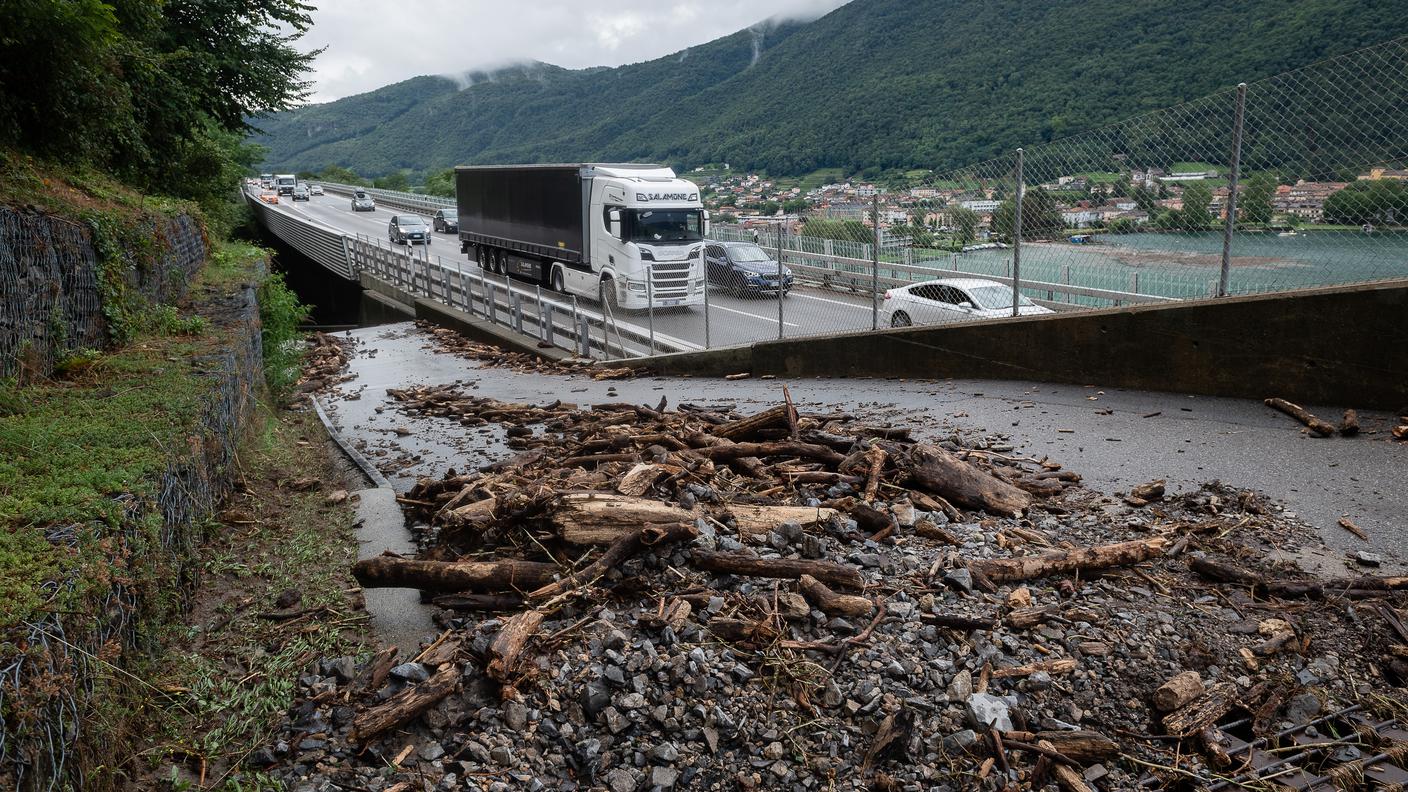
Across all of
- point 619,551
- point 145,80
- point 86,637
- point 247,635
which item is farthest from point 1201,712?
point 145,80

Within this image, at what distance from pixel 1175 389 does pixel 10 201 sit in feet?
33.8

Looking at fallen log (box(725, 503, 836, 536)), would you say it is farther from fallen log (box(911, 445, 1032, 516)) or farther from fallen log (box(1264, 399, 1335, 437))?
fallen log (box(1264, 399, 1335, 437))

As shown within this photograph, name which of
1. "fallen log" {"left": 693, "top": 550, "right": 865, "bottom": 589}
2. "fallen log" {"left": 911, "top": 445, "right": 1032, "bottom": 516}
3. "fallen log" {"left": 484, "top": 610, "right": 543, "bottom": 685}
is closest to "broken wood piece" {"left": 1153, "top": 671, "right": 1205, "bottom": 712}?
"fallen log" {"left": 693, "top": 550, "right": 865, "bottom": 589}

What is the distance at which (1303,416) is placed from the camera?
26.0 feet

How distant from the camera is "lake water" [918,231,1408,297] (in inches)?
308

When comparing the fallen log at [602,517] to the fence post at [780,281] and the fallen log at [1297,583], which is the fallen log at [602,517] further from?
the fence post at [780,281]

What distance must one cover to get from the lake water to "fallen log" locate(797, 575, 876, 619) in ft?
19.3

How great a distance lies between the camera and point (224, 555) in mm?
6172

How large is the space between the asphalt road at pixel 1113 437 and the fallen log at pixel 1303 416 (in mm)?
103

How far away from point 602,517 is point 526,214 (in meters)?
26.2

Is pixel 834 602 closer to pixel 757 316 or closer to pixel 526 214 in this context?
pixel 757 316

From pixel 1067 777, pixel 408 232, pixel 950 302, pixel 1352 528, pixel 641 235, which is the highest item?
pixel 641 235

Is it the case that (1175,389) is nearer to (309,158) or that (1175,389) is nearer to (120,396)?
(120,396)

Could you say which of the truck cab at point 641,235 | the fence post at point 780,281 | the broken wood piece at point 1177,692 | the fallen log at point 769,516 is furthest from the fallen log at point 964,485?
the truck cab at point 641,235
